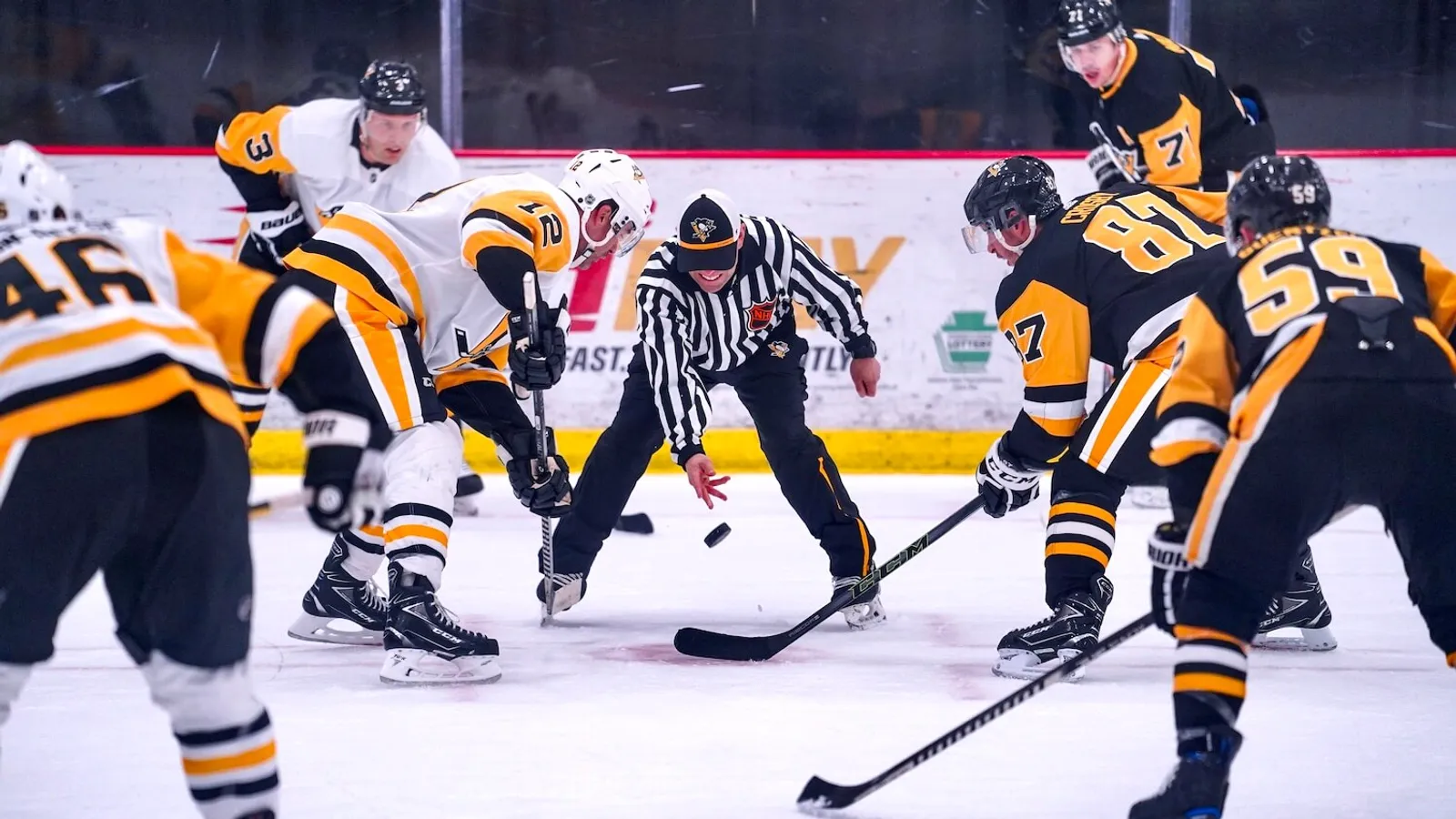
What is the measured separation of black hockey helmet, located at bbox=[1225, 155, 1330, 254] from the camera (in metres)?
2.15

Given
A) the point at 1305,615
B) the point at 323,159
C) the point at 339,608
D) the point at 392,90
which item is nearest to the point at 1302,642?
the point at 1305,615

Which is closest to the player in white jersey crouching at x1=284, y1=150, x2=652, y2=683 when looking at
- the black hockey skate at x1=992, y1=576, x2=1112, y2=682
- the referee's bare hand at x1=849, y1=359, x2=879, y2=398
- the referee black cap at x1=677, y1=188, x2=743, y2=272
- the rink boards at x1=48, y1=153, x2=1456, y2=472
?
the referee black cap at x1=677, y1=188, x2=743, y2=272

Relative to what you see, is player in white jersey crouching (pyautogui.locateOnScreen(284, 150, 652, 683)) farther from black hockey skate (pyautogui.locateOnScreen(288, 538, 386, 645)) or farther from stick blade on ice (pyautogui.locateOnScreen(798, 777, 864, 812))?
stick blade on ice (pyautogui.locateOnScreen(798, 777, 864, 812))

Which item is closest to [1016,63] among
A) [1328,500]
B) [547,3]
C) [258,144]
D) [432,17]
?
[547,3]

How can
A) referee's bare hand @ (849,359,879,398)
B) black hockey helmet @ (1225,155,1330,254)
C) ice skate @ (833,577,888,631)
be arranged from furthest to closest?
1. referee's bare hand @ (849,359,879,398)
2. ice skate @ (833,577,888,631)
3. black hockey helmet @ (1225,155,1330,254)

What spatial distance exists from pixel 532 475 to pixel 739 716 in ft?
2.70

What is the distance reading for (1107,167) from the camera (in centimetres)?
440

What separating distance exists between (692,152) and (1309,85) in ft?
8.93

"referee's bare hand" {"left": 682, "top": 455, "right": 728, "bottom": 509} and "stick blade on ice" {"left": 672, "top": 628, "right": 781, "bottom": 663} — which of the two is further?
"referee's bare hand" {"left": 682, "top": 455, "right": 728, "bottom": 509}

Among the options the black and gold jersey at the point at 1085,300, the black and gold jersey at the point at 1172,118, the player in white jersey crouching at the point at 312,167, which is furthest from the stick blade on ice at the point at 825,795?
the player in white jersey crouching at the point at 312,167

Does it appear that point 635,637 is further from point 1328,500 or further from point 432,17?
point 432,17

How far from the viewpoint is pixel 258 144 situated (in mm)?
4402

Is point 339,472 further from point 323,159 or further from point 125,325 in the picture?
point 323,159

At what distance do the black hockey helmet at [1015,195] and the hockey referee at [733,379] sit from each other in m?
0.53
